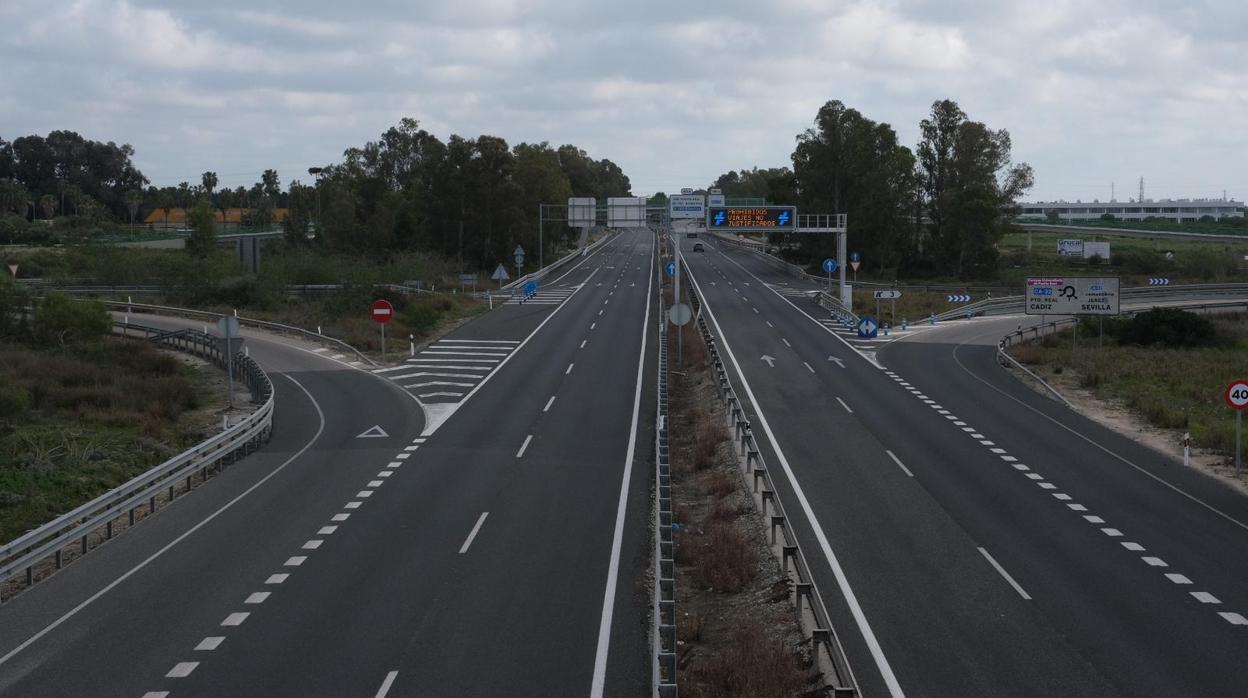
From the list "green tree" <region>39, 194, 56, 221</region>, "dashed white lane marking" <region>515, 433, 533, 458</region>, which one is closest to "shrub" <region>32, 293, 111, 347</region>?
"dashed white lane marking" <region>515, 433, 533, 458</region>

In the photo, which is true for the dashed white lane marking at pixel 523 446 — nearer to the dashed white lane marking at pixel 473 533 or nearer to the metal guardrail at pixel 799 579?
the metal guardrail at pixel 799 579

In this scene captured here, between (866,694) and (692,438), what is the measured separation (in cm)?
1678

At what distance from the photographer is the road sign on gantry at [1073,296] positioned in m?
44.8

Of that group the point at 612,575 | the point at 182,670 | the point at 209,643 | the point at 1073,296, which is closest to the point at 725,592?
the point at 612,575

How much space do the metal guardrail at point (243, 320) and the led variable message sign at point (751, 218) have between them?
24792 mm

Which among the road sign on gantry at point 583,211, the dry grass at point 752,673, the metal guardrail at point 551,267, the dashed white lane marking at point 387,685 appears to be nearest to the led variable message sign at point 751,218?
the metal guardrail at point 551,267

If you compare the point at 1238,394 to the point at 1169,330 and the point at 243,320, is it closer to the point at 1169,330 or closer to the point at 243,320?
the point at 1169,330

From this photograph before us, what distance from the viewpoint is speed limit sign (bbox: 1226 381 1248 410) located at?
2434 centimetres

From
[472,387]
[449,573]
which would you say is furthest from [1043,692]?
[472,387]

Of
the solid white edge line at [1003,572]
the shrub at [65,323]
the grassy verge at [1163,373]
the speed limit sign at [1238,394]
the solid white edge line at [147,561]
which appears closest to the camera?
the solid white edge line at [147,561]

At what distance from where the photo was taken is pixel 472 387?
36969 millimetres

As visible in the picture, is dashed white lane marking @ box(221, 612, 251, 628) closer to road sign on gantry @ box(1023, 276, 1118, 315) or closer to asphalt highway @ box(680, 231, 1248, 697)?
asphalt highway @ box(680, 231, 1248, 697)

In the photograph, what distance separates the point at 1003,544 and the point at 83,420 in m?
24.5

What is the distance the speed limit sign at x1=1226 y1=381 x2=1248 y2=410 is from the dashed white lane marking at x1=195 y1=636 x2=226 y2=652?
2171 cm
